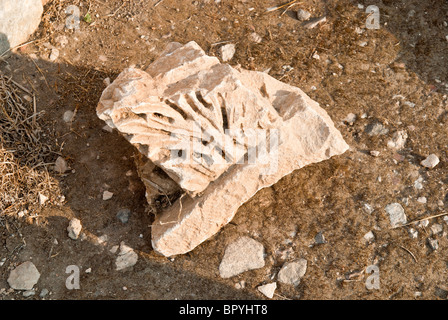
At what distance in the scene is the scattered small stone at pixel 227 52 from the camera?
5.81 metres

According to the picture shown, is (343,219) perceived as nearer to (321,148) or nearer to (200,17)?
(321,148)

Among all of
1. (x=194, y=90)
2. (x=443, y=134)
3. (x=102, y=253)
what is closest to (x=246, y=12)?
(x=194, y=90)

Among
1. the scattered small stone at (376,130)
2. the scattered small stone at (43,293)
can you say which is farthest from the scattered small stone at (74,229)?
the scattered small stone at (376,130)

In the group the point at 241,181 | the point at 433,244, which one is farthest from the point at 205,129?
the point at 433,244

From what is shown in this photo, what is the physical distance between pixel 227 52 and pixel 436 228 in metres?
2.88

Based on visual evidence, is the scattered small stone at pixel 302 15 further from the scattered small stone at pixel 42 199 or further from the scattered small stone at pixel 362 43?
the scattered small stone at pixel 42 199

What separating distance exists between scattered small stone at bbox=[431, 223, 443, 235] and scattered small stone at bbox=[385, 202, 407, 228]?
272mm

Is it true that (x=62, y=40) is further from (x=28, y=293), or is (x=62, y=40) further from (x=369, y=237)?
(x=369, y=237)

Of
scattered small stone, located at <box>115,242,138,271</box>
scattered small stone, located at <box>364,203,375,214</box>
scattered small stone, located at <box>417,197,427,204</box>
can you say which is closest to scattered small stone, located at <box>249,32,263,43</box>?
scattered small stone, located at <box>364,203,375,214</box>

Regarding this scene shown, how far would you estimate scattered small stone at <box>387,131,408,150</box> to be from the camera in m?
5.41

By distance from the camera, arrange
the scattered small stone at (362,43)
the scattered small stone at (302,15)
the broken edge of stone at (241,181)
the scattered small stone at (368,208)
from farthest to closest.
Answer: the scattered small stone at (302,15) → the scattered small stone at (362,43) → the scattered small stone at (368,208) → the broken edge of stone at (241,181)

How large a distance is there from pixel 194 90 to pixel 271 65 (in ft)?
5.69

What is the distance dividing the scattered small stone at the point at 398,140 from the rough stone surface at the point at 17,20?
4.13 metres

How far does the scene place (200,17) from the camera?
603 cm
